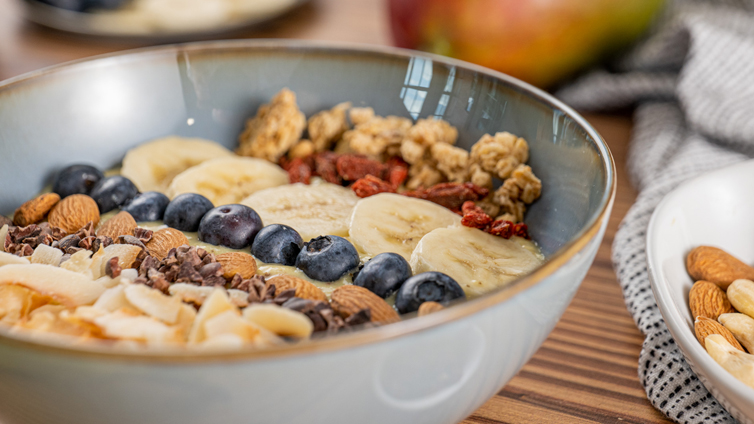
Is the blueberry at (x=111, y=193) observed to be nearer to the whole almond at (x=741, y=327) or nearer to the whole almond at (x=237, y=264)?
the whole almond at (x=237, y=264)

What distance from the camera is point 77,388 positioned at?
35 centimetres

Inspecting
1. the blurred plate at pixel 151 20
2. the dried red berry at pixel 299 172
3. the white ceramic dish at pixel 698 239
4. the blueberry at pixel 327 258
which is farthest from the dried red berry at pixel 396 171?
the blurred plate at pixel 151 20

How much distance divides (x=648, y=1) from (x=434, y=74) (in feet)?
2.21

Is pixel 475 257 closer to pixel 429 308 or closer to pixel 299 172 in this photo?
pixel 429 308

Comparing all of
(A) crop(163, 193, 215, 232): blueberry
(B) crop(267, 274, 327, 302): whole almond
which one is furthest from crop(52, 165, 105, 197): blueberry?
(B) crop(267, 274, 327, 302): whole almond

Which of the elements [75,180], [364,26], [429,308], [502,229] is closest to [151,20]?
[364,26]

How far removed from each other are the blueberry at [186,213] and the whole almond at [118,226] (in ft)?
0.15

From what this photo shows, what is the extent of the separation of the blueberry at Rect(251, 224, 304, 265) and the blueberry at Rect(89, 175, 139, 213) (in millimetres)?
230

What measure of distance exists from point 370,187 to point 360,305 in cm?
32

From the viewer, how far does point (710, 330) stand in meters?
0.58

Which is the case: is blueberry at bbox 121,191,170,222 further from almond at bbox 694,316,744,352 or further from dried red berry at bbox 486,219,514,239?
almond at bbox 694,316,744,352

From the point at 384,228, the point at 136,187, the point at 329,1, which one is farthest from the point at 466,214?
the point at 329,1

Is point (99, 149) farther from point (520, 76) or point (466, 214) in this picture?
point (520, 76)

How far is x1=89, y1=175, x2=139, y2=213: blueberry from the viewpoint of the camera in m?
0.77
